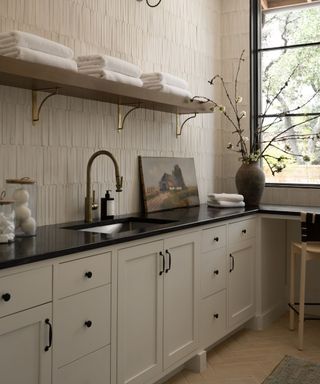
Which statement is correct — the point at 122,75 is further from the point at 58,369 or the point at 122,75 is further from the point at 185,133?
the point at 58,369

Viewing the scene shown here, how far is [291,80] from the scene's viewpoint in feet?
14.8

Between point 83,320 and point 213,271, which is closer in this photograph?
point 83,320

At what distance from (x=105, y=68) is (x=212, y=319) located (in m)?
1.76

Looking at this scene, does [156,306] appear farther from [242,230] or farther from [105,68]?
[105,68]

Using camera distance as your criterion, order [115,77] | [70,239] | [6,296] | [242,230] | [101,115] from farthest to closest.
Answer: [242,230] < [101,115] < [115,77] < [70,239] < [6,296]

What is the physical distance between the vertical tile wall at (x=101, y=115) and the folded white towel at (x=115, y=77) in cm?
29

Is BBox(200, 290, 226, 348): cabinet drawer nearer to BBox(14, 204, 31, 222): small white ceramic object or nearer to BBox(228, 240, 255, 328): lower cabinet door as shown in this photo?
BBox(228, 240, 255, 328): lower cabinet door

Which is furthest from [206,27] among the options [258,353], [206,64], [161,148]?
[258,353]

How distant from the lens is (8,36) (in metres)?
2.34

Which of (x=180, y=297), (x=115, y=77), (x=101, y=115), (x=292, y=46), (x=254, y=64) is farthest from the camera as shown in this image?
(x=254, y=64)

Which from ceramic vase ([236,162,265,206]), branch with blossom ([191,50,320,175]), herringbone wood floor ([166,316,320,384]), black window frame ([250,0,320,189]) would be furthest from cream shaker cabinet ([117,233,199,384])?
black window frame ([250,0,320,189])

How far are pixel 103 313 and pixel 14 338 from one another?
54 centimetres

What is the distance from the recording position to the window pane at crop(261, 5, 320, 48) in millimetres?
4430

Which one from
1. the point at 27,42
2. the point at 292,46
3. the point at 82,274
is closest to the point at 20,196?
the point at 82,274
